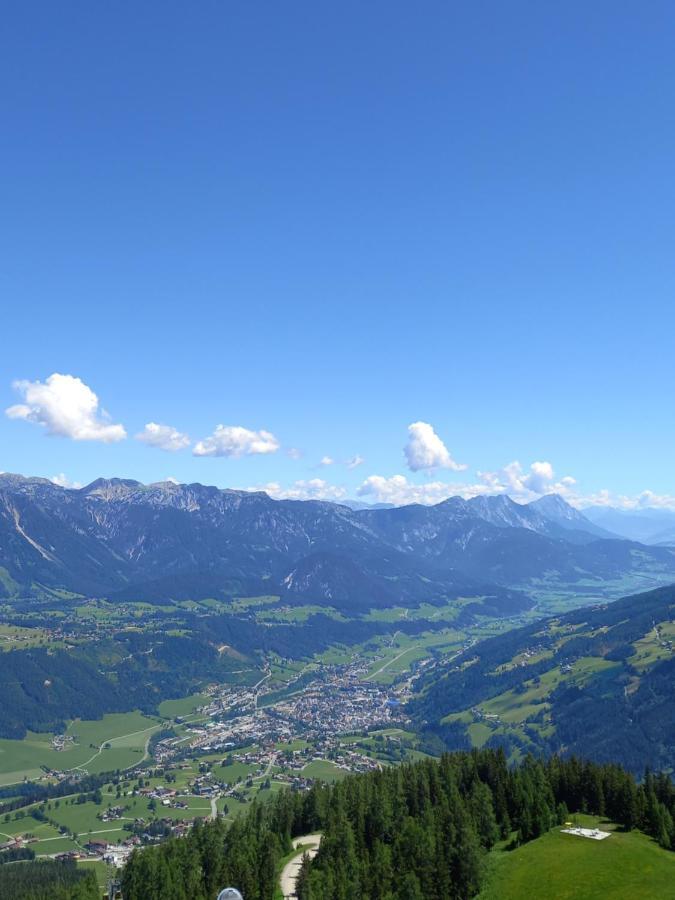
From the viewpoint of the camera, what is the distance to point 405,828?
101250 millimetres

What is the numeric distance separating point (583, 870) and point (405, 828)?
25715mm

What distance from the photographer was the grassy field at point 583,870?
81938 millimetres

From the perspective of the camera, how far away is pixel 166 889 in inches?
3666

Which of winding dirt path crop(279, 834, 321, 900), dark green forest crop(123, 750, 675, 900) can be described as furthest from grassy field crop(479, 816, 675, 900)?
winding dirt path crop(279, 834, 321, 900)

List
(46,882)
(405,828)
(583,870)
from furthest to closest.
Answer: (46,882) < (405,828) < (583,870)

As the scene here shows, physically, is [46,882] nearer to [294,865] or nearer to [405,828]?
[294,865]

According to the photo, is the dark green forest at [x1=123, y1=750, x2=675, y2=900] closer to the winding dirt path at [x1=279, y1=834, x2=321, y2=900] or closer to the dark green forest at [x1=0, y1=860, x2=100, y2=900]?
the winding dirt path at [x1=279, y1=834, x2=321, y2=900]

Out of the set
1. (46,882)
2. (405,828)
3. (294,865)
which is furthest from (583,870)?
(46,882)

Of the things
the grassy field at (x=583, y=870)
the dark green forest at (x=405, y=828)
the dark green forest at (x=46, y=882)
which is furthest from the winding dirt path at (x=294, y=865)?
the dark green forest at (x=46, y=882)

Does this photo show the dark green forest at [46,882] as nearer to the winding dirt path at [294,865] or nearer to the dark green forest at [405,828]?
→ the dark green forest at [405,828]

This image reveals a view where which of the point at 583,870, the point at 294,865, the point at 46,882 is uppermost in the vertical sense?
the point at 583,870

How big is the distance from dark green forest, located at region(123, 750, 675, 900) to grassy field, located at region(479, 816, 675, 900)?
156 inches

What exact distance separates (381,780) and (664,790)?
49.8 metres

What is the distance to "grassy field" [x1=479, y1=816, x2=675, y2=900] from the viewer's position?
8194cm
